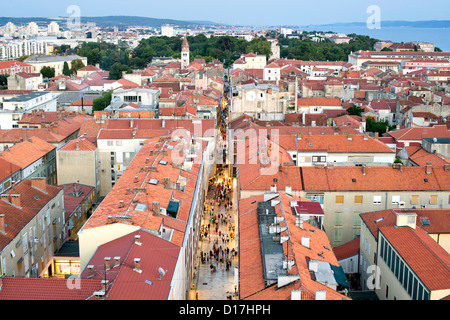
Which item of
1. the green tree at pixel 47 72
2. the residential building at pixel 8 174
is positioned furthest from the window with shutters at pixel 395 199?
the green tree at pixel 47 72

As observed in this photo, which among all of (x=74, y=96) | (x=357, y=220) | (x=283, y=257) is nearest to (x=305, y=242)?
(x=283, y=257)

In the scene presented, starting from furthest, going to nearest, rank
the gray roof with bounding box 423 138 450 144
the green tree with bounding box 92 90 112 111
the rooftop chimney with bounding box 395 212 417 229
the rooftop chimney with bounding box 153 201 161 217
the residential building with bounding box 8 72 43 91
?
the residential building with bounding box 8 72 43 91 → the green tree with bounding box 92 90 112 111 → the gray roof with bounding box 423 138 450 144 → the rooftop chimney with bounding box 153 201 161 217 → the rooftop chimney with bounding box 395 212 417 229

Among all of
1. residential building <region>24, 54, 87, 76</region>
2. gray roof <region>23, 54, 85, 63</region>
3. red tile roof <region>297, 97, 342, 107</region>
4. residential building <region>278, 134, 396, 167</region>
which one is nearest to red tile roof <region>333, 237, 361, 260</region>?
residential building <region>278, 134, 396, 167</region>

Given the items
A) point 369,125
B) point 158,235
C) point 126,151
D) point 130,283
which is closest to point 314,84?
point 369,125

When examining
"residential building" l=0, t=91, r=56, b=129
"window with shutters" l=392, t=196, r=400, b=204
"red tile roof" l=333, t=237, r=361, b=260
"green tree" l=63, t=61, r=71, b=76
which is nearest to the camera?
"red tile roof" l=333, t=237, r=361, b=260

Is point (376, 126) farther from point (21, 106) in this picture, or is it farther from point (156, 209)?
point (21, 106)

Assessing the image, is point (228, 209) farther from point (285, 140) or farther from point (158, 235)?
point (158, 235)

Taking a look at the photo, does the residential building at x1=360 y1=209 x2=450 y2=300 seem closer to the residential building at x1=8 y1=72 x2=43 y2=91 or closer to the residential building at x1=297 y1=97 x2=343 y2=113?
the residential building at x1=297 y1=97 x2=343 y2=113

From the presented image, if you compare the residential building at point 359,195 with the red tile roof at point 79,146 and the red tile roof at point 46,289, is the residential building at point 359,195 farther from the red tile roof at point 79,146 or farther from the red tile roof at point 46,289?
the red tile roof at point 79,146
